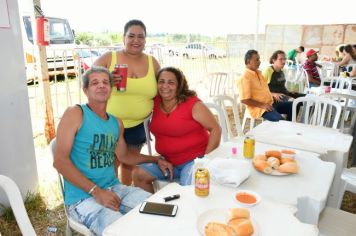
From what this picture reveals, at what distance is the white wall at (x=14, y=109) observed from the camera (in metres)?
2.27

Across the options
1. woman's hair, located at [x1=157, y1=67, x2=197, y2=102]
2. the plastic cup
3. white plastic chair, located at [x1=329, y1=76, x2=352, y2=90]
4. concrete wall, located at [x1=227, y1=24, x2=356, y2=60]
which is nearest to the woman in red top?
woman's hair, located at [x1=157, y1=67, x2=197, y2=102]

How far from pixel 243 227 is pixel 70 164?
101 centimetres

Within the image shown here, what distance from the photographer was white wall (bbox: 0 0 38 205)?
7.45ft

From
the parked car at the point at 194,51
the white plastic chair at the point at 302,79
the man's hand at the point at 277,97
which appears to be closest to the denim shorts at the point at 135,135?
the man's hand at the point at 277,97

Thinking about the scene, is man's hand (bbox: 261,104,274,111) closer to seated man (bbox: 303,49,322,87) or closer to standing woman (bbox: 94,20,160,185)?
standing woman (bbox: 94,20,160,185)

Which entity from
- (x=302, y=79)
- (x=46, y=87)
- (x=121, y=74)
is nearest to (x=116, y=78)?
(x=121, y=74)

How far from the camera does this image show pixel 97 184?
1.73m

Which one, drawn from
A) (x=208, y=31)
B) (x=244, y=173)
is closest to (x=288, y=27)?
(x=208, y=31)

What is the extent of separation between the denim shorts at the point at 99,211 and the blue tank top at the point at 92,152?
5 cm

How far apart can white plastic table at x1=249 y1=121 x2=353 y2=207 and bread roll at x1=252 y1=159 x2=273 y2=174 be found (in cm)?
51

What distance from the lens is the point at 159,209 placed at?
46.1 inches

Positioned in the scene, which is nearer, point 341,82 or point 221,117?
point 221,117

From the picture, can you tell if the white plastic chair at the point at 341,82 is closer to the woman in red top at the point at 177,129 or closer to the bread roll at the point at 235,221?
the woman in red top at the point at 177,129

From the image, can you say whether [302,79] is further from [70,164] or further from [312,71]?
[70,164]
